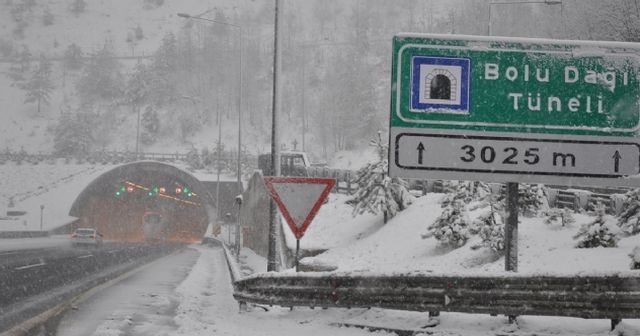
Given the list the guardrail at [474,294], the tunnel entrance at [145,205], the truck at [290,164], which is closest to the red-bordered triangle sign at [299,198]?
the guardrail at [474,294]

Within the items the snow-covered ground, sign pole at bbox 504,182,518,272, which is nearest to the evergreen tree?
the snow-covered ground

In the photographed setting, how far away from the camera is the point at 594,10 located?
48719mm

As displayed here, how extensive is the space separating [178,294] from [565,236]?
11.0 metres

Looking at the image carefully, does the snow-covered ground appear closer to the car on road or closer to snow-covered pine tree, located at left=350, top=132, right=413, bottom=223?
snow-covered pine tree, located at left=350, top=132, right=413, bottom=223

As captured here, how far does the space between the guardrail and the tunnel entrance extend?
5398 cm

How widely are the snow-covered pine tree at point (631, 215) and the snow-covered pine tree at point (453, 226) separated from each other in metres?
5.42

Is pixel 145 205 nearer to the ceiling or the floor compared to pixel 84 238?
nearer to the floor

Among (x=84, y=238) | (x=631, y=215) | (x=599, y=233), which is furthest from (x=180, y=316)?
(x=84, y=238)

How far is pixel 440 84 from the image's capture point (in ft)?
32.9

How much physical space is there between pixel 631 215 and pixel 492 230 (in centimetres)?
370

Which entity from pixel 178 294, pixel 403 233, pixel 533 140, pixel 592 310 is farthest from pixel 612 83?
pixel 403 233

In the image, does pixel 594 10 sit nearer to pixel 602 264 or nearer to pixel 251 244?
pixel 251 244

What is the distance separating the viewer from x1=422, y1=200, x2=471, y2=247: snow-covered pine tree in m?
23.2

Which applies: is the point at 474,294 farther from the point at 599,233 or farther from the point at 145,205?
the point at 145,205
